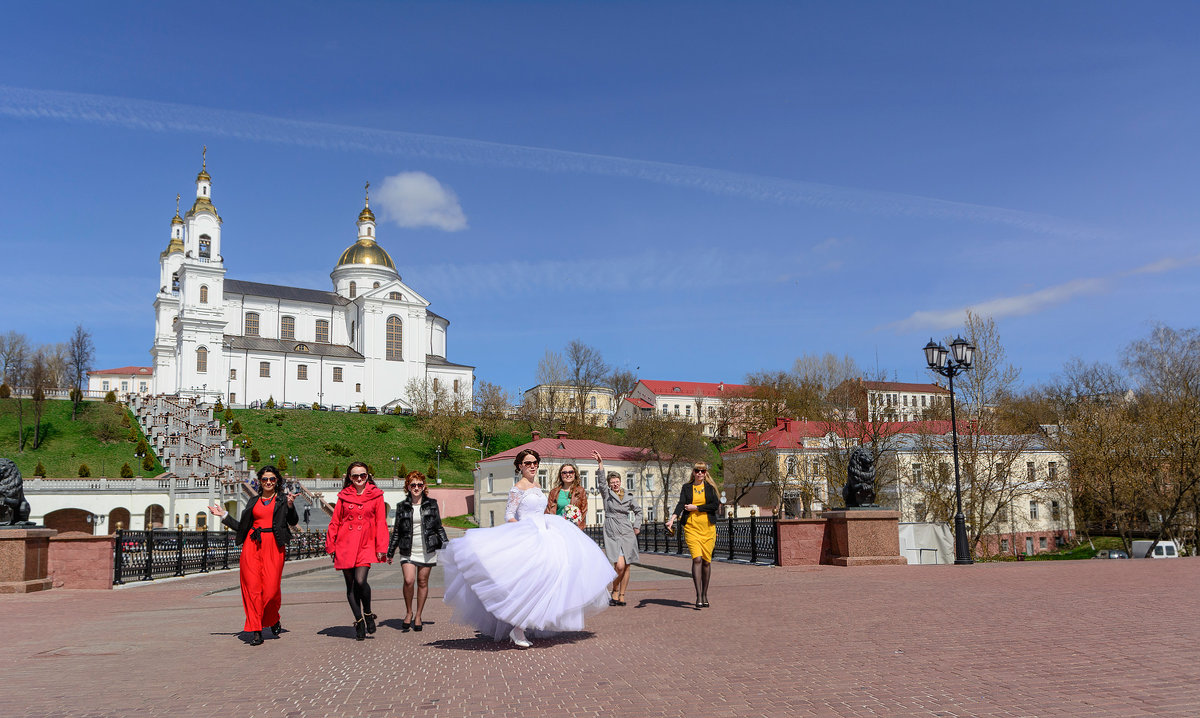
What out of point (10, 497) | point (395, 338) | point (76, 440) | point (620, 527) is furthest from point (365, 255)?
point (620, 527)

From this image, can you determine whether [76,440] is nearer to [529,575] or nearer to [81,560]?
[81,560]

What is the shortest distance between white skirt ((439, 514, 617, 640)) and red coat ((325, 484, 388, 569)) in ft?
3.97

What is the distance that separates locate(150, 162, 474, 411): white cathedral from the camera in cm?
8750

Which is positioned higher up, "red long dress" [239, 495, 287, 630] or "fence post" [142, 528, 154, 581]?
"red long dress" [239, 495, 287, 630]

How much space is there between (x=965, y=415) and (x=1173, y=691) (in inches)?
1231

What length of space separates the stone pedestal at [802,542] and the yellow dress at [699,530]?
686 centimetres

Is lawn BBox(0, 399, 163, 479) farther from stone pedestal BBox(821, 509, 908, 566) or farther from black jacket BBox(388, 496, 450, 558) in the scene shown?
black jacket BBox(388, 496, 450, 558)

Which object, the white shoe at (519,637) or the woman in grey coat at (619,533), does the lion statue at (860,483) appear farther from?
the white shoe at (519,637)

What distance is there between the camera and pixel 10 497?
1466cm

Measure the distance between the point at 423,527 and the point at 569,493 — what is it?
6.26 feet

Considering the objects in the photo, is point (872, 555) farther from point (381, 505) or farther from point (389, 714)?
point (389, 714)

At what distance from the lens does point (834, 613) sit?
9336 mm

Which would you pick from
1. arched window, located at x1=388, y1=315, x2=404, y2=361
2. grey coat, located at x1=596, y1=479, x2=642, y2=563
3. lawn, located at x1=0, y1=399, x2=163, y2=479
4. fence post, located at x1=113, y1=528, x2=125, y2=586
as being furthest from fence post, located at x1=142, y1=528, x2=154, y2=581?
arched window, located at x1=388, y1=315, x2=404, y2=361

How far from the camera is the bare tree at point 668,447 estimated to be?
66.4 metres
